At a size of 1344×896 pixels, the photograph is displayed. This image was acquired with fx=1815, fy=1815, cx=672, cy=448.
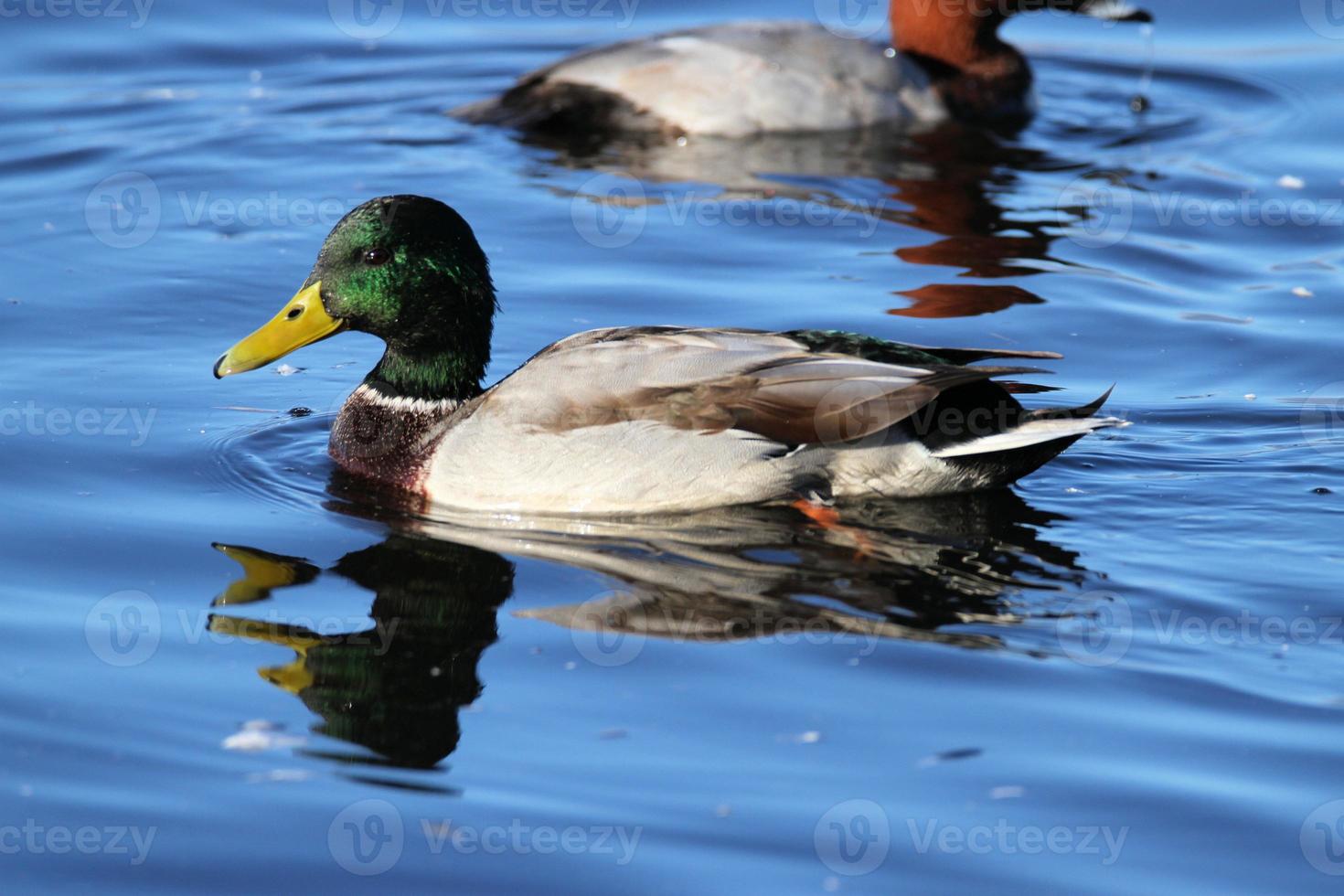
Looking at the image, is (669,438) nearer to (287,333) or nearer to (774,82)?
(287,333)

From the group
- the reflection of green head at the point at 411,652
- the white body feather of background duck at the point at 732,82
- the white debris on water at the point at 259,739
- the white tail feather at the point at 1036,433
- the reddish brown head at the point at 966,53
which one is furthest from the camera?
the reddish brown head at the point at 966,53

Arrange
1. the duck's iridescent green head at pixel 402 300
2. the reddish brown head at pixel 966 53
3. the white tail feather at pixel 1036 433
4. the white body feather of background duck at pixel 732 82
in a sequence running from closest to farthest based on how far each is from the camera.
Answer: the white tail feather at pixel 1036 433 → the duck's iridescent green head at pixel 402 300 → the white body feather of background duck at pixel 732 82 → the reddish brown head at pixel 966 53

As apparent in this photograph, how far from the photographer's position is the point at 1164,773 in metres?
5.05

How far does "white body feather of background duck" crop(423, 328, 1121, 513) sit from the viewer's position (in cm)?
649

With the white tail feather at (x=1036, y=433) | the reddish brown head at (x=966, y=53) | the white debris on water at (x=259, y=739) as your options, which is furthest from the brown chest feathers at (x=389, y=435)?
the reddish brown head at (x=966, y=53)

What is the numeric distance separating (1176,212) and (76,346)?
6361 millimetres

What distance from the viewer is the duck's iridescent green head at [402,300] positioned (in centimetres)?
689

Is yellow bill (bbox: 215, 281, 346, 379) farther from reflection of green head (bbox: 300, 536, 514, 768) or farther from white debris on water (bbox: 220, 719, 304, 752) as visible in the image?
white debris on water (bbox: 220, 719, 304, 752)

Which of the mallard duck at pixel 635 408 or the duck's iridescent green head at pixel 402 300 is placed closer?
the mallard duck at pixel 635 408

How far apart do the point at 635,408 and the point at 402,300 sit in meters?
1.09

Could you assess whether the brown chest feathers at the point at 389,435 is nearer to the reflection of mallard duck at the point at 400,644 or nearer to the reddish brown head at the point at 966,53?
the reflection of mallard duck at the point at 400,644

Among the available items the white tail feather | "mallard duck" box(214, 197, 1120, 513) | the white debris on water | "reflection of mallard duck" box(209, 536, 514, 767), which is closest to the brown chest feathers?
"mallard duck" box(214, 197, 1120, 513)

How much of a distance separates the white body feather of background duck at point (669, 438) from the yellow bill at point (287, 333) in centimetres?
Result: 73

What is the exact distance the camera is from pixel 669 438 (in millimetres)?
6516
